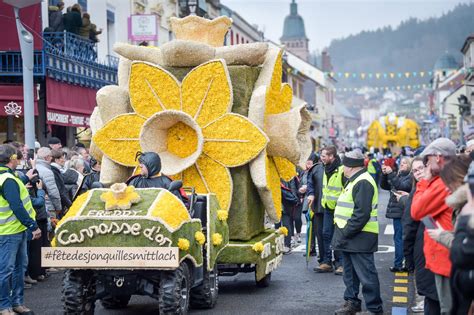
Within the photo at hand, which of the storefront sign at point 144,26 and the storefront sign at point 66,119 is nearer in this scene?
the storefront sign at point 66,119

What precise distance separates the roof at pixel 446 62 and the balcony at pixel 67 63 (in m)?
120

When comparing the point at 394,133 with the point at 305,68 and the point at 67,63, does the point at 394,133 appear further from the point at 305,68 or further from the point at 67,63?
the point at 305,68

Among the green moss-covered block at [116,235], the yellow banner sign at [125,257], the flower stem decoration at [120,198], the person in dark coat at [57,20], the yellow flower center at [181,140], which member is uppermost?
the person in dark coat at [57,20]

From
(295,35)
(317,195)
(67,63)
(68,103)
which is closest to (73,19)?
(67,63)

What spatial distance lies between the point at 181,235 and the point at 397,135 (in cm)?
3577

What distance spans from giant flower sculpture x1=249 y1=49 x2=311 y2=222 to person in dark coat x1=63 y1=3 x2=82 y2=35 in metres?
12.5

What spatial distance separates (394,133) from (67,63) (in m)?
24.4

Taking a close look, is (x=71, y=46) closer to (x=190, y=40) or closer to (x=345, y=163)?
(x=190, y=40)

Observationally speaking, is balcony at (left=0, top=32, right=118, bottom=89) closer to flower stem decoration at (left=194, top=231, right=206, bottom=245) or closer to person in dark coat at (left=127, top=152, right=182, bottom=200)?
person in dark coat at (left=127, top=152, right=182, bottom=200)

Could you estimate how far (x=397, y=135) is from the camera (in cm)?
4384

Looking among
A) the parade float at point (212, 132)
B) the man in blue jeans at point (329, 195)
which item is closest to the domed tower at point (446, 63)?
the man in blue jeans at point (329, 195)

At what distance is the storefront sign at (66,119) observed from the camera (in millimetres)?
21547

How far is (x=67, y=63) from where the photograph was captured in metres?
22.5

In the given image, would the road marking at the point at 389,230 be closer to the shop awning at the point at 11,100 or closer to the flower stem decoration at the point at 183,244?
the shop awning at the point at 11,100
